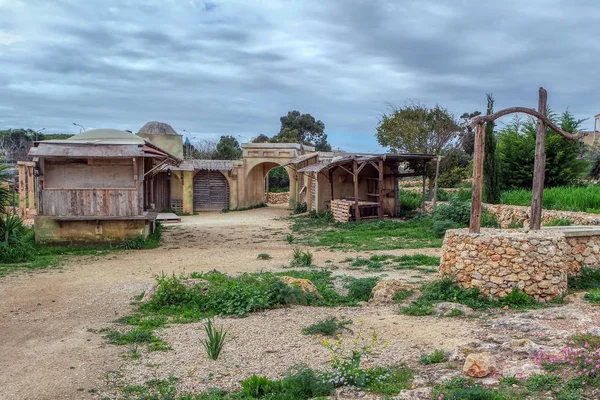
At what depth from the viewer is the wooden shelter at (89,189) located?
15391 millimetres

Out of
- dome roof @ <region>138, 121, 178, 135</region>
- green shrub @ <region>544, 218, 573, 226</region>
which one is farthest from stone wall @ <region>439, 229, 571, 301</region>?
dome roof @ <region>138, 121, 178, 135</region>

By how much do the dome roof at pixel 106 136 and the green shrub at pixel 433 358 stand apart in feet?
44.4

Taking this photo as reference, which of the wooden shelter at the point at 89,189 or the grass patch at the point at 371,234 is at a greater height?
the wooden shelter at the point at 89,189

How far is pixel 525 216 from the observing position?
15.2 m

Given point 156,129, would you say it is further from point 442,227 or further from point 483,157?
point 483,157

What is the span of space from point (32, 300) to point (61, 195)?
276 inches

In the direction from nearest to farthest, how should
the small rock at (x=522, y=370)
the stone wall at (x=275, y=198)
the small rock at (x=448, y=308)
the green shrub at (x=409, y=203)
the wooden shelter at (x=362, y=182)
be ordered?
1. the small rock at (x=522, y=370)
2. the small rock at (x=448, y=308)
3. the wooden shelter at (x=362, y=182)
4. the green shrub at (x=409, y=203)
5. the stone wall at (x=275, y=198)

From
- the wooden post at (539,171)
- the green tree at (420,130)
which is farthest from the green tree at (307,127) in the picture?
the wooden post at (539,171)

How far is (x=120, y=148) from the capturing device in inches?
613

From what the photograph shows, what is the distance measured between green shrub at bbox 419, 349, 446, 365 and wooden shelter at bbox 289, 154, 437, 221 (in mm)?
15042

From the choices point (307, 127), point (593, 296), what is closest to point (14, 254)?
point (593, 296)

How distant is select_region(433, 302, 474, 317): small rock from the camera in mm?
7593

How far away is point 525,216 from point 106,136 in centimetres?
1381

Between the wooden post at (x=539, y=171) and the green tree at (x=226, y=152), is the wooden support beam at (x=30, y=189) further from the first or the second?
the green tree at (x=226, y=152)
